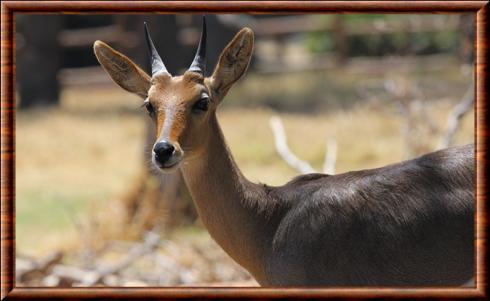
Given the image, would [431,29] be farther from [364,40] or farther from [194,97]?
[194,97]

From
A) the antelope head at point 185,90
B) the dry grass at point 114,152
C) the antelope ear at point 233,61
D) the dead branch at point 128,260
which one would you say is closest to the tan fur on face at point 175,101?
the antelope head at point 185,90

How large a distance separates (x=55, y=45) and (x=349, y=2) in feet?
61.8

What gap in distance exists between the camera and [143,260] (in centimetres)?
1087

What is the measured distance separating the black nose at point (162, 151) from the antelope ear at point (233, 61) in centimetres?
56

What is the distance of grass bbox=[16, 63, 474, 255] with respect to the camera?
1241 cm

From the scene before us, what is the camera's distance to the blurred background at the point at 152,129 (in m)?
9.93

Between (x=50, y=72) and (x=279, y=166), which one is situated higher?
(x=50, y=72)

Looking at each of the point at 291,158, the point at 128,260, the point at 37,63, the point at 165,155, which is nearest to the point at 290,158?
the point at 291,158

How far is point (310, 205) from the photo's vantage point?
5.22 metres

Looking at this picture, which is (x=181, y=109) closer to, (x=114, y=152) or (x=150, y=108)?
(x=150, y=108)

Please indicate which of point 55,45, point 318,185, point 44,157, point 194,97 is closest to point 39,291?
point 194,97

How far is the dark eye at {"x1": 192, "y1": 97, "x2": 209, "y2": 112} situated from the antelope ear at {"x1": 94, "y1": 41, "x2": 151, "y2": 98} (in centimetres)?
38

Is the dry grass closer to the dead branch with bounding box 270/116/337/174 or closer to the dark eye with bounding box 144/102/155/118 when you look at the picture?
the dead branch with bounding box 270/116/337/174

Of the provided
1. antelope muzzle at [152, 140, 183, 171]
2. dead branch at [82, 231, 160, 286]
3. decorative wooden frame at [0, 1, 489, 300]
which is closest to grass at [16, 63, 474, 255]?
dead branch at [82, 231, 160, 286]
